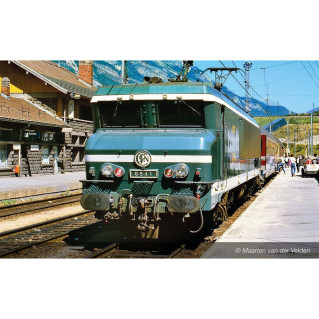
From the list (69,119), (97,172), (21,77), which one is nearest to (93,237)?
(97,172)

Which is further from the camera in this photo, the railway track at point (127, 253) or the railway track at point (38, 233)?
the railway track at point (38, 233)

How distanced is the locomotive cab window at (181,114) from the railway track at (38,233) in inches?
139

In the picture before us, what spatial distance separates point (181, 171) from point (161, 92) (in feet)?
5.24

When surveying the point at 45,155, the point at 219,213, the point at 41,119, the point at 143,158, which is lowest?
the point at 219,213

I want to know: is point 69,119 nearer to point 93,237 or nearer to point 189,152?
point 93,237

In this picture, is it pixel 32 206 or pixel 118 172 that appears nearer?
pixel 118 172

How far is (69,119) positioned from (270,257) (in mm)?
25337

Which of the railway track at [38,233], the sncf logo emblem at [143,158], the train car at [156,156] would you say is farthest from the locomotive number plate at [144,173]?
the railway track at [38,233]

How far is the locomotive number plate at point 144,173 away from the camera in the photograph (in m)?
8.24

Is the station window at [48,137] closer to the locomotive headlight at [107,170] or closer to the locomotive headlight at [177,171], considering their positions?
the locomotive headlight at [107,170]

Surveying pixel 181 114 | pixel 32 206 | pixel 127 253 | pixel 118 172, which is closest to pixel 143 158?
pixel 118 172

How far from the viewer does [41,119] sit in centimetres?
2784

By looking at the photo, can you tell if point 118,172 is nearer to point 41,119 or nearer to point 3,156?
point 3,156

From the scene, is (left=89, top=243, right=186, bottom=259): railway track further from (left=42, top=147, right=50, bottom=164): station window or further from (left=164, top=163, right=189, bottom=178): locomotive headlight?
(left=42, top=147, right=50, bottom=164): station window
